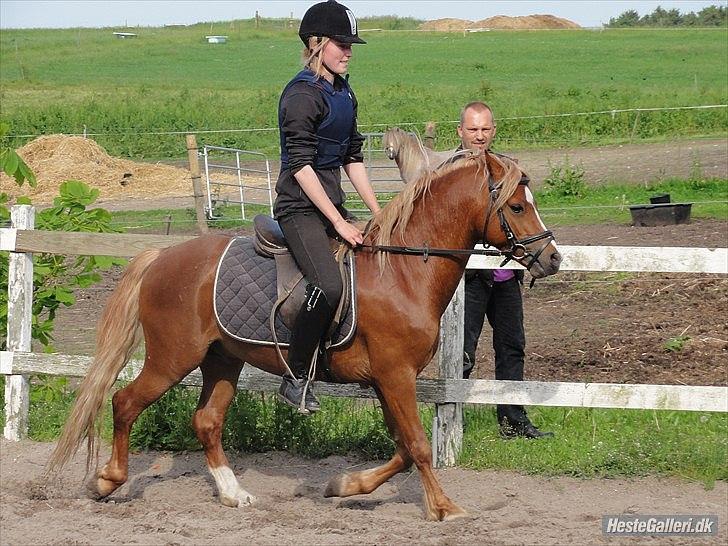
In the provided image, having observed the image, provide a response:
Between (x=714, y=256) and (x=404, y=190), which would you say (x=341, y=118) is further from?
(x=714, y=256)

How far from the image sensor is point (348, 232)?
5.30m

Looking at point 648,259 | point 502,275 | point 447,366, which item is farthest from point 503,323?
point 648,259

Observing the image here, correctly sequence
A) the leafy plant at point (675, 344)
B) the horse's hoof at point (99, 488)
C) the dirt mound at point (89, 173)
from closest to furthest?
the horse's hoof at point (99, 488), the leafy plant at point (675, 344), the dirt mound at point (89, 173)

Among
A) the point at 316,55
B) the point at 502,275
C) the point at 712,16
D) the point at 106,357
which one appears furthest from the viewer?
the point at 712,16

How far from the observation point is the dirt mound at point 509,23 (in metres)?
84.5

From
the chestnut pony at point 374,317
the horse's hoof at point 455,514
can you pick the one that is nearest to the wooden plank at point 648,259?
the chestnut pony at point 374,317

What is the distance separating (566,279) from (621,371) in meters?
3.43

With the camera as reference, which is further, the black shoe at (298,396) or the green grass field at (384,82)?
the green grass field at (384,82)

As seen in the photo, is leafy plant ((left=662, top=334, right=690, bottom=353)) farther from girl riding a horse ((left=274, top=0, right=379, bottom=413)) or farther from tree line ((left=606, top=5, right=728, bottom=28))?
tree line ((left=606, top=5, right=728, bottom=28))

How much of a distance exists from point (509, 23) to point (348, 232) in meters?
84.0

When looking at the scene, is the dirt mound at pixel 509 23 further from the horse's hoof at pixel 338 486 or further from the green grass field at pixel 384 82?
the horse's hoof at pixel 338 486

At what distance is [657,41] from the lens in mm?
58594

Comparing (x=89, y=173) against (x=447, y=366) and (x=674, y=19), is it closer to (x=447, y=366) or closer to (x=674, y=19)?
(x=447, y=366)

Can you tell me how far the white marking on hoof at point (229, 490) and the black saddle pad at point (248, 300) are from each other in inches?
35.4
